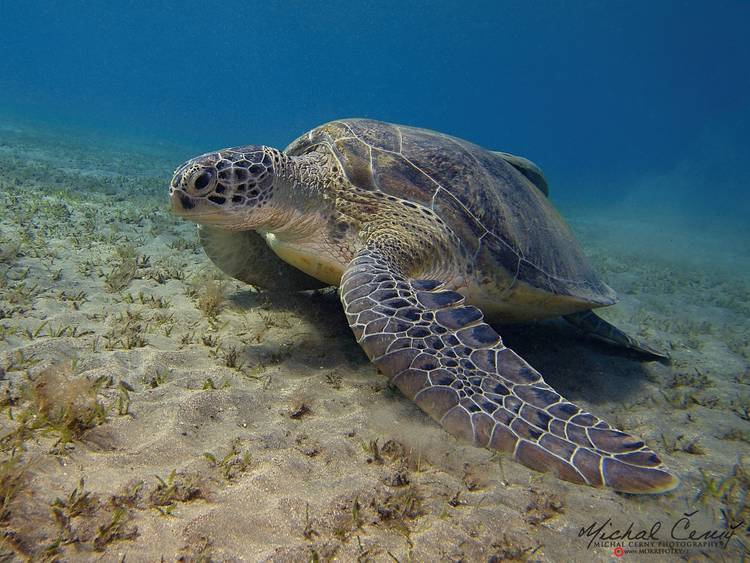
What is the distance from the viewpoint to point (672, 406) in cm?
312

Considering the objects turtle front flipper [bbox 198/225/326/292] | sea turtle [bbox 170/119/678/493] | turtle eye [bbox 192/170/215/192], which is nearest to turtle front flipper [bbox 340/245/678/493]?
sea turtle [bbox 170/119/678/493]

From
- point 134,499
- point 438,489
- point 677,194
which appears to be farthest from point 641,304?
point 677,194

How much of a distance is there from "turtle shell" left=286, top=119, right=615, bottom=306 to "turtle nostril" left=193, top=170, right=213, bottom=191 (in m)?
1.15

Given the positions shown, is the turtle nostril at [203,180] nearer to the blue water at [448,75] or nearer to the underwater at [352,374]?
the underwater at [352,374]

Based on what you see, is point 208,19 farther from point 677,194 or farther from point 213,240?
point 213,240

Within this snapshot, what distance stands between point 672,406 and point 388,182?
296 centimetres

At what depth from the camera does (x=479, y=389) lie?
2.04 meters

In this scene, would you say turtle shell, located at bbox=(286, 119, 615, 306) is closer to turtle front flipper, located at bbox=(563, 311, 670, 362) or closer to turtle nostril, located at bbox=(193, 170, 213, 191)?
turtle front flipper, located at bbox=(563, 311, 670, 362)

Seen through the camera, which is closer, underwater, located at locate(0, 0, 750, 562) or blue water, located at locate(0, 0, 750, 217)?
underwater, located at locate(0, 0, 750, 562)

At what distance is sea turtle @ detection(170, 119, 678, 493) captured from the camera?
1.90 meters

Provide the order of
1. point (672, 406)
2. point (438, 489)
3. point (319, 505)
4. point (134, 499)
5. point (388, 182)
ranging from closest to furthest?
point (134, 499)
point (319, 505)
point (438, 489)
point (672, 406)
point (388, 182)

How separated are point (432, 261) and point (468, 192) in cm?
80

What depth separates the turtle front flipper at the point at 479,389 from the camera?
1795mm

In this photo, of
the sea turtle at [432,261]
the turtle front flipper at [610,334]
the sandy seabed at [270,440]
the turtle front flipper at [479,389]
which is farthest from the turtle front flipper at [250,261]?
the turtle front flipper at [610,334]
